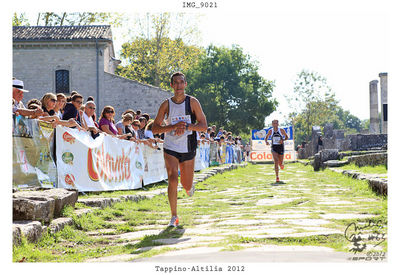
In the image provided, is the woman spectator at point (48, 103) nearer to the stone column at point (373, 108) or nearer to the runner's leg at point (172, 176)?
Result: the runner's leg at point (172, 176)

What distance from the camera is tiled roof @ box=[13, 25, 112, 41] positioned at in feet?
112

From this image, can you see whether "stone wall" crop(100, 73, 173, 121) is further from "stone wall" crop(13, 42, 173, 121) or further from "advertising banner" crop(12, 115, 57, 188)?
"advertising banner" crop(12, 115, 57, 188)

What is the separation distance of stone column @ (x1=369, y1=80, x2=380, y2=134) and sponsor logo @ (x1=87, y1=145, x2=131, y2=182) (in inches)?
1170

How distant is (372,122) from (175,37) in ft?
51.1

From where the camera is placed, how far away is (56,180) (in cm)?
787

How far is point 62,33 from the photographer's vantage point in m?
35.1

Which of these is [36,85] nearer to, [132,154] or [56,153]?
[132,154]

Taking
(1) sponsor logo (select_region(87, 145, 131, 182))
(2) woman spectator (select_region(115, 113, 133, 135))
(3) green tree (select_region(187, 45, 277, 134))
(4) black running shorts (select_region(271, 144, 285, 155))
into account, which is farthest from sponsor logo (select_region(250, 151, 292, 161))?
(1) sponsor logo (select_region(87, 145, 131, 182))

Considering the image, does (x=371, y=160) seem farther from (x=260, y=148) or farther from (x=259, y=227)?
(x=260, y=148)

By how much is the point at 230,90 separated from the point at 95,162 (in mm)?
46710

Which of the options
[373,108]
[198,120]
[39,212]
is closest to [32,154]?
[39,212]

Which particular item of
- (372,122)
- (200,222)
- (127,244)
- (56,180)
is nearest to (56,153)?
(56,180)

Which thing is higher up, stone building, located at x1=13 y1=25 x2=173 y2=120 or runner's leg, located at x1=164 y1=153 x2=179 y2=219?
stone building, located at x1=13 y1=25 x2=173 y2=120

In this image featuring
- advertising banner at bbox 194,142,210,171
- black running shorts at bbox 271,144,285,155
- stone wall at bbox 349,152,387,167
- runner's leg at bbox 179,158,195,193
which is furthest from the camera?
Result: advertising banner at bbox 194,142,210,171
